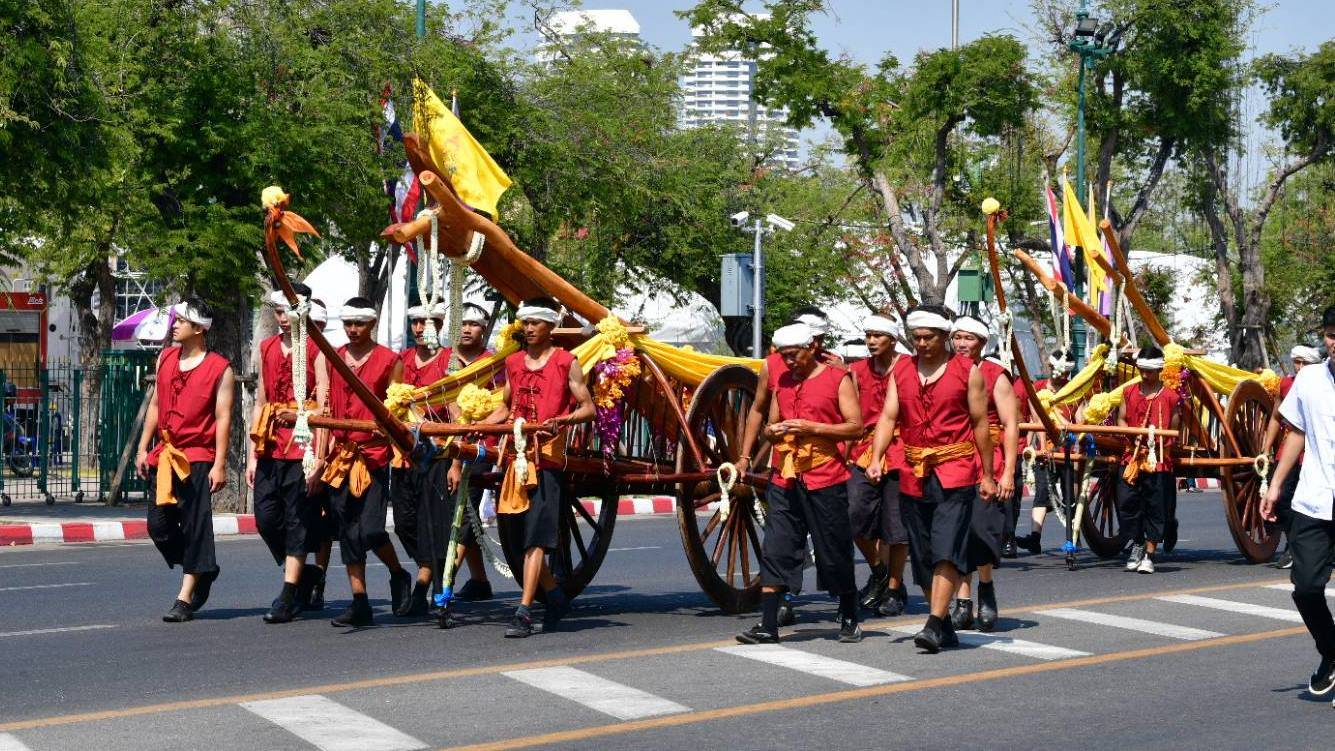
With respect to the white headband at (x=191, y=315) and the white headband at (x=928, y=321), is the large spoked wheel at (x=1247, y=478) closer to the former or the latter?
the white headband at (x=928, y=321)

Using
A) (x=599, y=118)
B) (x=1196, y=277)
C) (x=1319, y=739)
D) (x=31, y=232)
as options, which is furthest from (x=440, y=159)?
(x=1196, y=277)

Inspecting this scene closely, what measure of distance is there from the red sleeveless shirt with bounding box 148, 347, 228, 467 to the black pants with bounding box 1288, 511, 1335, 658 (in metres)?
5.99

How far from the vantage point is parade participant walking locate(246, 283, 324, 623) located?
10695 millimetres

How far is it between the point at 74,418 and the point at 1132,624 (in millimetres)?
14250

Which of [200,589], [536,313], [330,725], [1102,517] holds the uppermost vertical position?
[536,313]

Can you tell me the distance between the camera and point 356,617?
34.4 ft

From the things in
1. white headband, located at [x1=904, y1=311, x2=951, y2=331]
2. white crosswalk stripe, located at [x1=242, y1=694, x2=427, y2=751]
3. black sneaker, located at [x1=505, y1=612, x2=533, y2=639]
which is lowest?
white crosswalk stripe, located at [x1=242, y1=694, x2=427, y2=751]

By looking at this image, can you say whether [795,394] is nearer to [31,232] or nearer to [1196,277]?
[31,232]

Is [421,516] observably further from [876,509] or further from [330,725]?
[330,725]

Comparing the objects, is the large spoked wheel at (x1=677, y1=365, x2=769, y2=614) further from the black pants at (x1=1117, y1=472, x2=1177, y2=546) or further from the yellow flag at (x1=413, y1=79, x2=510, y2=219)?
the black pants at (x1=1117, y1=472, x2=1177, y2=546)

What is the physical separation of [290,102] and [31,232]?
3.79 m

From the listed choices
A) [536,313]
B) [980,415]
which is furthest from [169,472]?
[980,415]

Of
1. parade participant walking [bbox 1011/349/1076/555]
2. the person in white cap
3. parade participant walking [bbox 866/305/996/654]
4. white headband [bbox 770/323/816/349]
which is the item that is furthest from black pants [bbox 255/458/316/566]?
the person in white cap

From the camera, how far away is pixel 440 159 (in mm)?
10180
